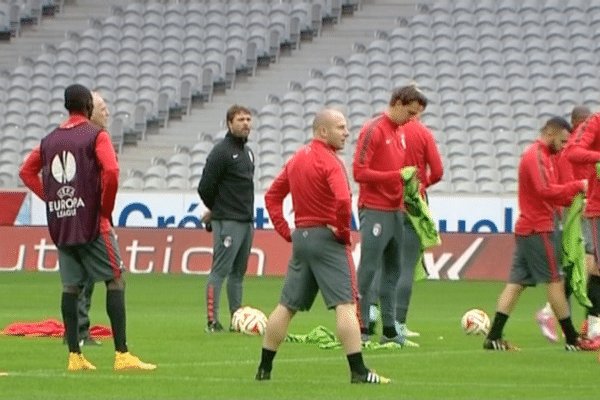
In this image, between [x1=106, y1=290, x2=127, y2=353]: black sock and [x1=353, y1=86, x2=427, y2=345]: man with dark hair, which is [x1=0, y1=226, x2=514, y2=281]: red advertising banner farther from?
[x1=106, y1=290, x2=127, y2=353]: black sock

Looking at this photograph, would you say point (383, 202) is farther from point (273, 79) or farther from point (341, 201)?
point (273, 79)

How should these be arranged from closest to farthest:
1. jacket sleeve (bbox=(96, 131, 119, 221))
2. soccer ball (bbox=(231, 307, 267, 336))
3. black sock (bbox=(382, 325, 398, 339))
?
jacket sleeve (bbox=(96, 131, 119, 221)), black sock (bbox=(382, 325, 398, 339)), soccer ball (bbox=(231, 307, 267, 336))

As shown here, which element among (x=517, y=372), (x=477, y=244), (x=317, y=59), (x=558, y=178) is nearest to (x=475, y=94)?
(x=317, y=59)

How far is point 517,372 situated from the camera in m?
12.7

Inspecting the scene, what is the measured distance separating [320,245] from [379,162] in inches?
130

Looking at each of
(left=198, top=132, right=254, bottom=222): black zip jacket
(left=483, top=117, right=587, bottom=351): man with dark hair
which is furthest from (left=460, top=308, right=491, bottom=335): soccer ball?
(left=198, top=132, right=254, bottom=222): black zip jacket

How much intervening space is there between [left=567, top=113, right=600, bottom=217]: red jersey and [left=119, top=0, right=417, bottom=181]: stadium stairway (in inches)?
796

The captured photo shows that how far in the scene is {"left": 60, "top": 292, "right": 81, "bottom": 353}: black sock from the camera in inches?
498

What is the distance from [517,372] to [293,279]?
6.53 ft

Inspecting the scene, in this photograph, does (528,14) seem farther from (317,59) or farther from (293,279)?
(293,279)

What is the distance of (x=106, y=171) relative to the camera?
12414 millimetres

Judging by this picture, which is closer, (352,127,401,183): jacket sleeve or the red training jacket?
the red training jacket

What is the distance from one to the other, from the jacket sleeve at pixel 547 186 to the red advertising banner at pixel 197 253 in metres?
13.2

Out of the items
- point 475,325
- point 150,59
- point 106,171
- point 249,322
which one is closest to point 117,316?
point 106,171
